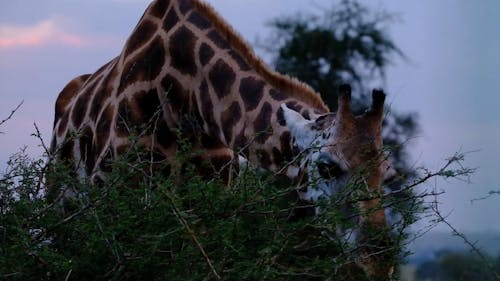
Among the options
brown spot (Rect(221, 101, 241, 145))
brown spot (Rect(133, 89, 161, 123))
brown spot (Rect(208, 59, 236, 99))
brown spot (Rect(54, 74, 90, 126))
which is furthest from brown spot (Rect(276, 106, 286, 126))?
brown spot (Rect(54, 74, 90, 126))

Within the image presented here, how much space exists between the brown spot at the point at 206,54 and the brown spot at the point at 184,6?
283mm

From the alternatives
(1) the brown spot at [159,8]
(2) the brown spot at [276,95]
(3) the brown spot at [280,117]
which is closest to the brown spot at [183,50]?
(1) the brown spot at [159,8]

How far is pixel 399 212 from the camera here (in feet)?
10.9

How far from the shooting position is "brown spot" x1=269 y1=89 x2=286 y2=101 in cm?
429

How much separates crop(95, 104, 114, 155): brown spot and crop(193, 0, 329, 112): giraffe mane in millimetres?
576

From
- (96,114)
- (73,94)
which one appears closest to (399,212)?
(96,114)

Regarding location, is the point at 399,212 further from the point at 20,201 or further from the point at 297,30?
the point at 297,30

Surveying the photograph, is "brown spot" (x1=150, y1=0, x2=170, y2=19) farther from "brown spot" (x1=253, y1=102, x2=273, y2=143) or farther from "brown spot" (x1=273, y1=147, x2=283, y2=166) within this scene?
"brown spot" (x1=273, y1=147, x2=283, y2=166)

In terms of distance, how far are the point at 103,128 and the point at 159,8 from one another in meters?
0.61

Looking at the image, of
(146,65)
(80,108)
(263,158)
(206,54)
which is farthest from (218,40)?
(80,108)

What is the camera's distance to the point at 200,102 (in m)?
4.58

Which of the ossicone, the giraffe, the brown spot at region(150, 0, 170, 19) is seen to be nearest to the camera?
the ossicone

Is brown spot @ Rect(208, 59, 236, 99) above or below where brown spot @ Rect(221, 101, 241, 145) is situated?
above

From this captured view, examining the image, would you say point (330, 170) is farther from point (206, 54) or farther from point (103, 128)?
point (103, 128)
